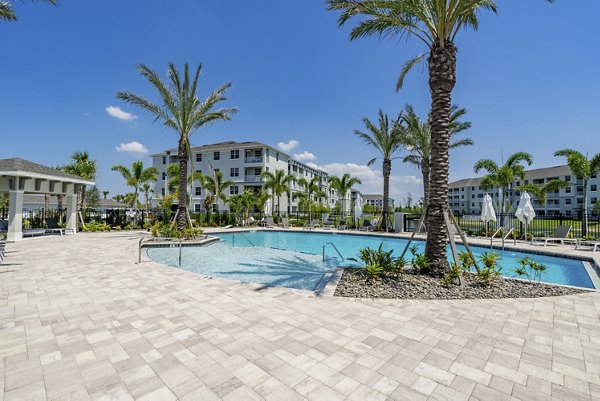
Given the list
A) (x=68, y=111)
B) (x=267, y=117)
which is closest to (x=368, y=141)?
(x=267, y=117)

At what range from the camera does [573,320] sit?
14.5 feet

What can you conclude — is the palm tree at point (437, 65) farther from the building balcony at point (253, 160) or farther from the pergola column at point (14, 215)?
the building balcony at point (253, 160)

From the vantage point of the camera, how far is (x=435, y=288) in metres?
6.06

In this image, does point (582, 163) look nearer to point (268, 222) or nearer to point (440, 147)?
point (440, 147)

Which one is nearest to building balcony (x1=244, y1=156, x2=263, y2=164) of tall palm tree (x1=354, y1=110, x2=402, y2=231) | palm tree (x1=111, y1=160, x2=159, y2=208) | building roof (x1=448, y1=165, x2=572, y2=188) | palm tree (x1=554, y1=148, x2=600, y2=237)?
palm tree (x1=111, y1=160, x2=159, y2=208)

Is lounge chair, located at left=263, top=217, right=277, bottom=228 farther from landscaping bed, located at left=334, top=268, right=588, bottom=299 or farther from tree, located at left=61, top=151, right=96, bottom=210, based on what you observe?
landscaping bed, located at left=334, top=268, right=588, bottom=299

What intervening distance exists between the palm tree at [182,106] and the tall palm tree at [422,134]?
42.2ft

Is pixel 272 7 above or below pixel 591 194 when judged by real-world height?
above

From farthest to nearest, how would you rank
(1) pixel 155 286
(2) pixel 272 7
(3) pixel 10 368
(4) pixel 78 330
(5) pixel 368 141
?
(5) pixel 368 141 < (2) pixel 272 7 < (1) pixel 155 286 < (4) pixel 78 330 < (3) pixel 10 368

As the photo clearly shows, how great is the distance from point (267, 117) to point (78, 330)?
22.6 meters

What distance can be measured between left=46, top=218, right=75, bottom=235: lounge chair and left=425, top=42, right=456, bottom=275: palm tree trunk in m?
21.0

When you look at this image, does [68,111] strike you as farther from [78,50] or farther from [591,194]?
[591,194]

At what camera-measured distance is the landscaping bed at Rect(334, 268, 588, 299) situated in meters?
5.66

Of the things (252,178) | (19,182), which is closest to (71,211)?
(19,182)
